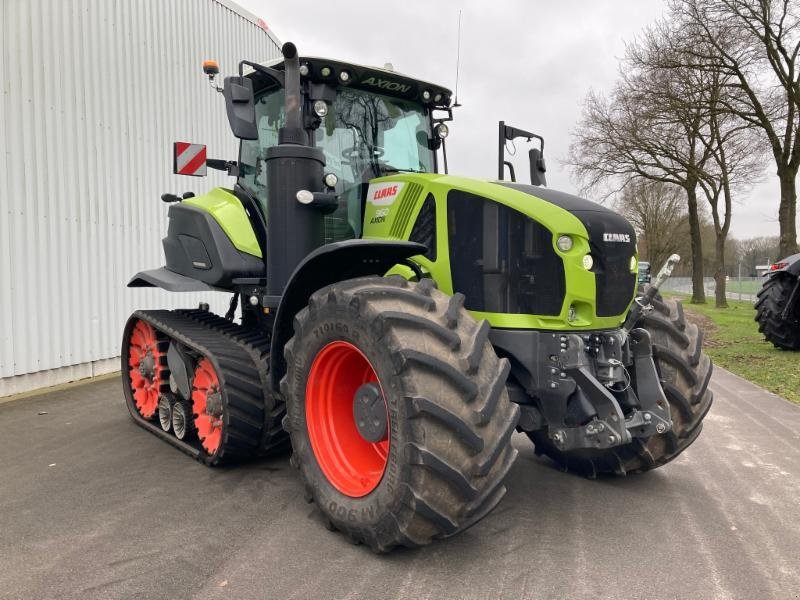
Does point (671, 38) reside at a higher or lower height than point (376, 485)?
higher

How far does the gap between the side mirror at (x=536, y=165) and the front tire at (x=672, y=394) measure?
1258 mm

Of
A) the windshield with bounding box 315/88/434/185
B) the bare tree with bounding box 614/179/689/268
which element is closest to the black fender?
the windshield with bounding box 315/88/434/185

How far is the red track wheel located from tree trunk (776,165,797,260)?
52.2 feet

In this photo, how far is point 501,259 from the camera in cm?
332

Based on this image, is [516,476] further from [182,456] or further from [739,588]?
[182,456]

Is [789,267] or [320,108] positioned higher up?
[320,108]

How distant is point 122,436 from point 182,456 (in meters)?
0.88

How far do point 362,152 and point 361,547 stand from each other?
8.23ft

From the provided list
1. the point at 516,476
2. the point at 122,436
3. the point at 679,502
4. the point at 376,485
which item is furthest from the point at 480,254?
the point at 122,436

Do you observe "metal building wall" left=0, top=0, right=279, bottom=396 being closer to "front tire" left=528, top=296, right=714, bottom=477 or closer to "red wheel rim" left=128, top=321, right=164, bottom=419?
"red wheel rim" left=128, top=321, right=164, bottom=419

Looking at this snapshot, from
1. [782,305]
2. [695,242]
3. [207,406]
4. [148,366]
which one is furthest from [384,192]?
[695,242]

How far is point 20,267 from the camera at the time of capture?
263 inches

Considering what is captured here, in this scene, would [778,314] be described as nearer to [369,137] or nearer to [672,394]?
[672,394]

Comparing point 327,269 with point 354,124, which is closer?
point 327,269
